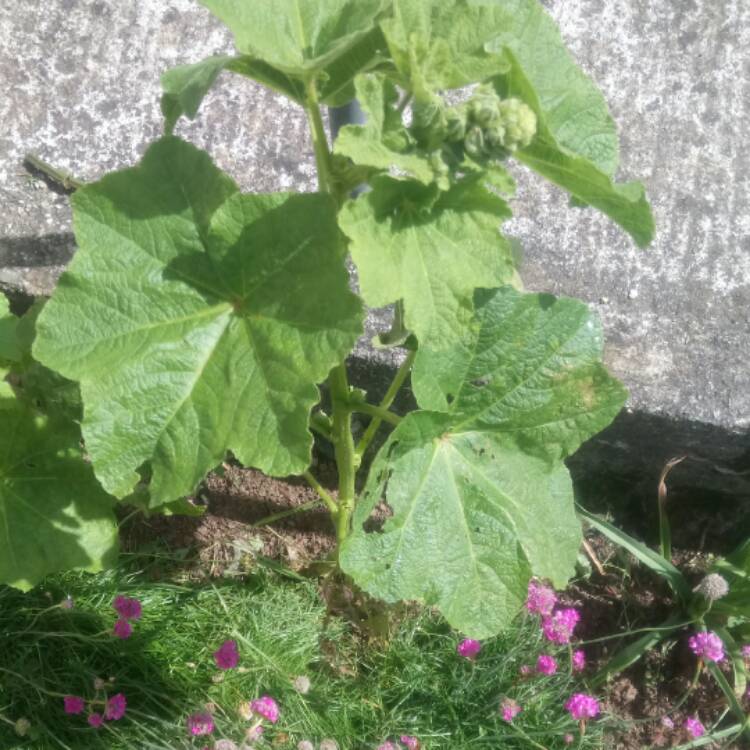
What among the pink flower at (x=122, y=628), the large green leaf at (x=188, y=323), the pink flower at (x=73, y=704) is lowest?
the pink flower at (x=73, y=704)

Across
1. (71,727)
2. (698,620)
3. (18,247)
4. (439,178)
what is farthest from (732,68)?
(71,727)

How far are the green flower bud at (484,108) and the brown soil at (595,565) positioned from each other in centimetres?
153

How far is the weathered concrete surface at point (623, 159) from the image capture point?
2.27 m

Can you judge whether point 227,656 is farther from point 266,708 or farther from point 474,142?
point 474,142

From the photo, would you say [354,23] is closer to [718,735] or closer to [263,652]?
[263,652]

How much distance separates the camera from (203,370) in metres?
1.51

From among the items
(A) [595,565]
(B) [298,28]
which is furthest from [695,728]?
(B) [298,28]

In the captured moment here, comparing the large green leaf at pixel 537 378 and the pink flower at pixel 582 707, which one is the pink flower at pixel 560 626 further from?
the large green leaf at pixel 537 378

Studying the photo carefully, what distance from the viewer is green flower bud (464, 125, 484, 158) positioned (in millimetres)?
1223

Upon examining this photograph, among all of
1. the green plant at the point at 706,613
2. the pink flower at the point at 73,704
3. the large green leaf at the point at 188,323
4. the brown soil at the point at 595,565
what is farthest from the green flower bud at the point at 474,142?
the pink flower at the point at 73,704

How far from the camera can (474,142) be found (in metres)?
1.23

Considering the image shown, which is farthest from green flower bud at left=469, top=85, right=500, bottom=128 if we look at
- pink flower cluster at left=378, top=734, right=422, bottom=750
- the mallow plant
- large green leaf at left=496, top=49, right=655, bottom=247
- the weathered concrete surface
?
pink flower cluster at left=378, top=734, right=422, bottom=750

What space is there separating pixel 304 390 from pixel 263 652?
3.42 feet

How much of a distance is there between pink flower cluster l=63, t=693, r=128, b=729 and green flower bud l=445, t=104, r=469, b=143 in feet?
5.05
